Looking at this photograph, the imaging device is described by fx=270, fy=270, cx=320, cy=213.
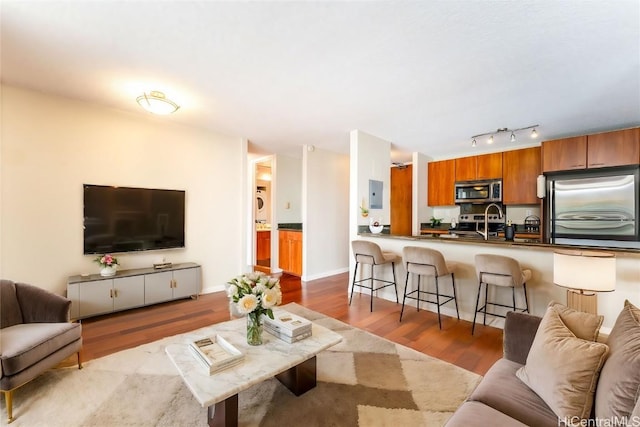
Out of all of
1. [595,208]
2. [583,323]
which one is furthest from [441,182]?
[583,323]

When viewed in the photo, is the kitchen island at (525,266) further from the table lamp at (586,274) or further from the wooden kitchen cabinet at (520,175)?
the wooden kitchen cabinet at (520,175)

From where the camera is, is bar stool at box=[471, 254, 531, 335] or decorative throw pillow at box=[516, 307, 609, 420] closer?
decorative throw pillow at box=[516, 307, 609, 420]

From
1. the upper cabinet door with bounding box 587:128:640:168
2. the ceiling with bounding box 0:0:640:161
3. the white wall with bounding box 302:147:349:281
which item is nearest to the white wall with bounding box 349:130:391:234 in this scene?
the ceiling with bounding box 0:0:640:161

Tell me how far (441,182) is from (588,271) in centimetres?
410

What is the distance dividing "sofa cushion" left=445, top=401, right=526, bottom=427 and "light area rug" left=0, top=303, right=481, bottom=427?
0.61m

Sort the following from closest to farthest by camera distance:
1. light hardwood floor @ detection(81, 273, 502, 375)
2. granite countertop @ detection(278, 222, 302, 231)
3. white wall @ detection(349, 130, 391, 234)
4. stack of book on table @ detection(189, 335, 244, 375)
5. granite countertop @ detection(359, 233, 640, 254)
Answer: stack of book on table @ detection(189, 335, 244, 375), granite countertop @ detection(359, 233, 640, 254), light hardwood floor @ detection(81, 273, 502, 375), white wall @ detection(349, 130, 391, 234), granite countertop @ detection(278, 222, 302, 231)

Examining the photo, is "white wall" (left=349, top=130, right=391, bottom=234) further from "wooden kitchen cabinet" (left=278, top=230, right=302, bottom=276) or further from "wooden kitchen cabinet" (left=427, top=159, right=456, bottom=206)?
"wooden kitchen cabinet" (left=427, top=159, right=456, bottom=206)

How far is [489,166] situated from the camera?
501cm

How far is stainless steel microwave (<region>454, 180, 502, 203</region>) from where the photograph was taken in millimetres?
4930

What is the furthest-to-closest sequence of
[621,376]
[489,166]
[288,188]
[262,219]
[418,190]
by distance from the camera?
[262,219], [288,188], [418,190], [489,166], [621,376]

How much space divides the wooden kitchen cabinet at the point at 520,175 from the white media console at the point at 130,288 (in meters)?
5.34

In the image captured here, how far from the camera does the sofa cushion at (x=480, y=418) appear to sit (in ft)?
3.56

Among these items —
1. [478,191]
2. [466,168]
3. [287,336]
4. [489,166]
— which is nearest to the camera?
[287,336]

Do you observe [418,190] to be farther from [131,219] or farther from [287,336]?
[131,219]
